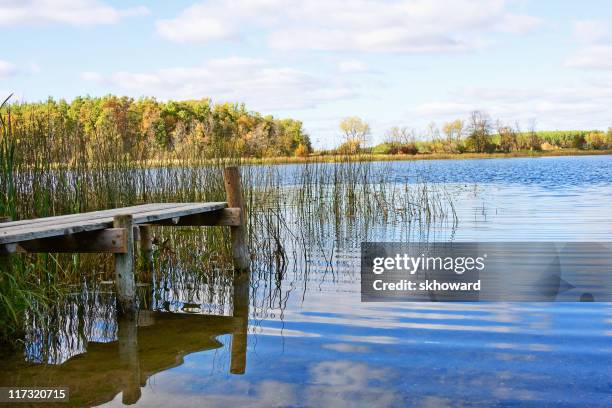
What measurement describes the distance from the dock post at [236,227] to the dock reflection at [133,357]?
3.63 ft

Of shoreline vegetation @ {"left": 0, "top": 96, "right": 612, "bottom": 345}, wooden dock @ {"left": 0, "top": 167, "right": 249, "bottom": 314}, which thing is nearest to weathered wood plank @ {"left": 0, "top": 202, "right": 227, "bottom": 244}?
wooden dock @ {"left": 0, "top": 167, "right": 249, "bottom": 314}

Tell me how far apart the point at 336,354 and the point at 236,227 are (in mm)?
2314

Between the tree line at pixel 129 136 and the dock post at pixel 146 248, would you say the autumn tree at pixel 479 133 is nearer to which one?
the tree line at pixel 129 136

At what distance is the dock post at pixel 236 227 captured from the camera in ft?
18.1

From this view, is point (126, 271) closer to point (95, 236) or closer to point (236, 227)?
point (95, 236)

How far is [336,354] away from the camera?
11.0 feet

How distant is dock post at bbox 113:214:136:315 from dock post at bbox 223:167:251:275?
158 cm

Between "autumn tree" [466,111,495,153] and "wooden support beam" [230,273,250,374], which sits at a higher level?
"autumn tree" [466,111,495,153]

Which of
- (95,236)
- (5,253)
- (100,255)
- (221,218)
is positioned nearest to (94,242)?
(95,236)

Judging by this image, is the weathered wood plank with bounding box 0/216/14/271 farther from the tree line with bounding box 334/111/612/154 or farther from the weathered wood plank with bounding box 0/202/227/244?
the tree line with bounding box 334/111/612/154

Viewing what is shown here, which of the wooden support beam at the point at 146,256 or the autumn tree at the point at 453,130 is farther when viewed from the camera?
the autumn tree at the point at 453,130

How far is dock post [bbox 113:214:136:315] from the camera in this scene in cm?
384

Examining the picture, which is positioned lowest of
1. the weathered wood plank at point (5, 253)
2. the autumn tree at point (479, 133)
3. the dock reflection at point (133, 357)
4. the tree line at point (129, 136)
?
the dock reflection at point (133, 357)

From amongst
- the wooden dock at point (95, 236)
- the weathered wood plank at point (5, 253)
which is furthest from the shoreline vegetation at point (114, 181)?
the wooden dock at point (95, 236)
